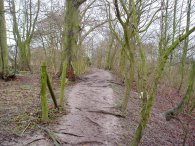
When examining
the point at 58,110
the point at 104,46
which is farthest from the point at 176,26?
the point at 104,46

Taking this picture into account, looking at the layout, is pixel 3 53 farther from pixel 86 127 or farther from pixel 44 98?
pixel 86 127

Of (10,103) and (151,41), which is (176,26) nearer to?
(151,41)

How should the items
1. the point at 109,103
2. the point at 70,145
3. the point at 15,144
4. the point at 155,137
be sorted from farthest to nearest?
the point at 109,103 < the point at 155,137 < the point at 70,145 < the point at 15,144

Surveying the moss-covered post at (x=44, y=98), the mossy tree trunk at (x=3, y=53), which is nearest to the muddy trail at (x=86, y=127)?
the moss-covered post at (x=44, y=98)

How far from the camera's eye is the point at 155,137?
636 centimetres

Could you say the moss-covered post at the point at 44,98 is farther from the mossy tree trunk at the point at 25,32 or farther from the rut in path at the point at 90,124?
the mossy tree trunk at the point at 25,32

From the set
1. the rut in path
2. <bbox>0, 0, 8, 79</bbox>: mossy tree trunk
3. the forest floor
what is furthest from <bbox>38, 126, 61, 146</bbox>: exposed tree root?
<bbox>0, 0, 8, 79</bbox>: mossy tree trunk

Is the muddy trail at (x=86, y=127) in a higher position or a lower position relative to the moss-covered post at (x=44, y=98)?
lower

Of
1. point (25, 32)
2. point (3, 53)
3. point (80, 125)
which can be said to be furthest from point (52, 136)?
point (25, 32)

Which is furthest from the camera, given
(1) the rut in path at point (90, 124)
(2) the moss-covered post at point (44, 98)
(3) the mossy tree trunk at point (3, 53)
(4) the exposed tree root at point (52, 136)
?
(3) the mossy tree trunk at point (3, 53)

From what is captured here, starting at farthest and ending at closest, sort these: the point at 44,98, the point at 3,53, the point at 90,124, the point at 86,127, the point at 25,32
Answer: the point at 25,32 < the point at 3,53 < the point at 90,124 < the point at 86,127 < the point at 44,98

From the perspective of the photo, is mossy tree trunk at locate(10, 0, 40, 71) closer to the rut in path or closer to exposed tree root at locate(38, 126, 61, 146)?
the rut in path

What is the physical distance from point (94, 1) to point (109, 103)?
10.6m

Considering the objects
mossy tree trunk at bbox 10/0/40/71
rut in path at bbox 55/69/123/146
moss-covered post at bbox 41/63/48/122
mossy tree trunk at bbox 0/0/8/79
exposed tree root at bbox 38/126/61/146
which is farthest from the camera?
mossy tree trunk at bbox 10/0/40/71
